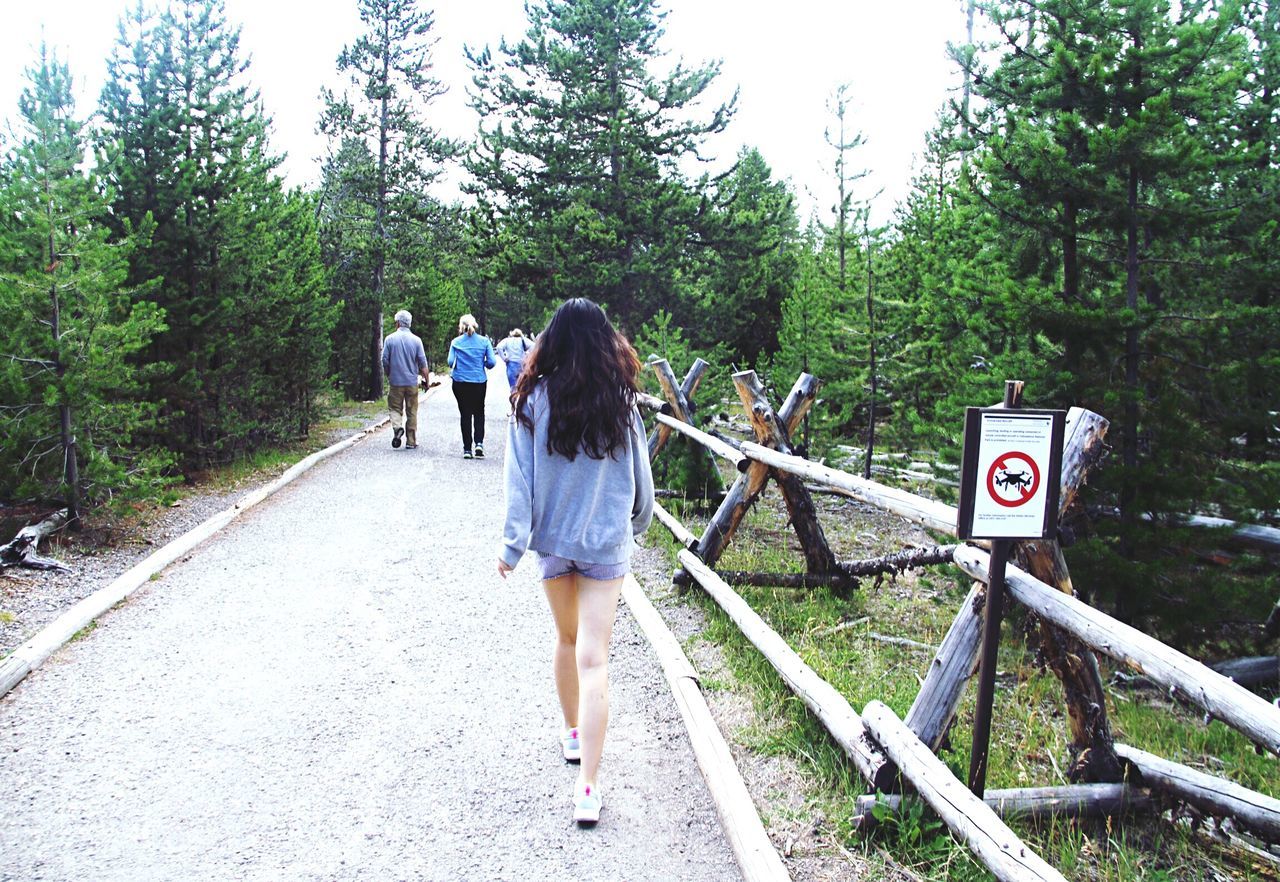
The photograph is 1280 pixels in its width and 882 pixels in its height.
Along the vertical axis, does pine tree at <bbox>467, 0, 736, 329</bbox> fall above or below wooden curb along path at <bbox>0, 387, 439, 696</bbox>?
above

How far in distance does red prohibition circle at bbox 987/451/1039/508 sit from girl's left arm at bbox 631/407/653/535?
4.24 ft

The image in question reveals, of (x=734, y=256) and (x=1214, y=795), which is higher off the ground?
(x=734, y=256)

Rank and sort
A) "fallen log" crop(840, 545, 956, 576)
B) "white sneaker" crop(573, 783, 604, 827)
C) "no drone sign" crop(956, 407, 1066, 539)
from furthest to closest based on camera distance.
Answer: "fallen log" crop(840, 545, 956, 576)
"white sneaker" crop(573, 783, 604, 827)
"no drone sign" crop(956, 407, 1066, 539)

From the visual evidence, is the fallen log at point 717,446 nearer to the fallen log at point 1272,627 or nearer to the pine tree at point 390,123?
the fallen log at point 1272,627

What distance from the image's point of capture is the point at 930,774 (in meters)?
3.14

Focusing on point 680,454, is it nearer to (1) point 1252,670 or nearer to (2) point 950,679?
(1) point 1252,670

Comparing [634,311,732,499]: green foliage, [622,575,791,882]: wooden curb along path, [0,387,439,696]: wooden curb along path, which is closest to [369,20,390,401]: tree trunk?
[634,311,732,499]: green foliage

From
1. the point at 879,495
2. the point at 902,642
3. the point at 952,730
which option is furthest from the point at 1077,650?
the point at 902,642

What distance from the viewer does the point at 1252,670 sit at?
633cm

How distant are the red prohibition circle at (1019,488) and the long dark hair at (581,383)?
1.35 metres

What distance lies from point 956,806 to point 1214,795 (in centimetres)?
121

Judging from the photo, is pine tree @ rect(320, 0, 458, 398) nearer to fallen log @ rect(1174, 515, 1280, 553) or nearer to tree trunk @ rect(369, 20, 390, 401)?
tree trunk @ rect(369, 20, 390, 401)

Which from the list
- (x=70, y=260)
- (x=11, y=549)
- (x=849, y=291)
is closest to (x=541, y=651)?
(x=11, y=549)

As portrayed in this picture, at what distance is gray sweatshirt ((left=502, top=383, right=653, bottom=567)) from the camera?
3.41 meters
